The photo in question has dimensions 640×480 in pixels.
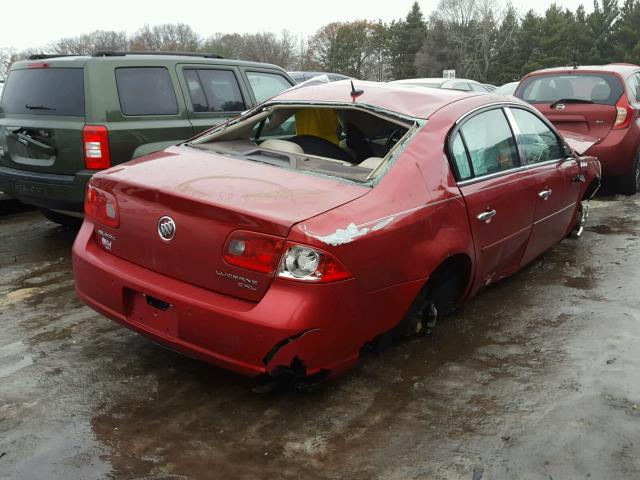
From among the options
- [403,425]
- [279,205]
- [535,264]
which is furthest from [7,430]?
[535,264]

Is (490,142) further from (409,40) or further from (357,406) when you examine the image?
(409,40)

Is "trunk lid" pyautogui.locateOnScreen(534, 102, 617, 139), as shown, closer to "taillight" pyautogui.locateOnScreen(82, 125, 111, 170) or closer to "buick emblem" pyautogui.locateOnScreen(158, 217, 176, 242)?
"taillight" pyautogui.locateOnScreen(82, 125, 111, 170)

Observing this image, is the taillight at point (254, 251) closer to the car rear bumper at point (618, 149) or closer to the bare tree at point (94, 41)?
the car rear bumper at point (618, 149)

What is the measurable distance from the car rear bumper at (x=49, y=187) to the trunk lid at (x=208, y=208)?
76.3 inches

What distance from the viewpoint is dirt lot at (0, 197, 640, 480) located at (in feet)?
8.09

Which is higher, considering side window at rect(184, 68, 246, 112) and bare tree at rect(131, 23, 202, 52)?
bare tree at rect(131, 23, 202, 52)

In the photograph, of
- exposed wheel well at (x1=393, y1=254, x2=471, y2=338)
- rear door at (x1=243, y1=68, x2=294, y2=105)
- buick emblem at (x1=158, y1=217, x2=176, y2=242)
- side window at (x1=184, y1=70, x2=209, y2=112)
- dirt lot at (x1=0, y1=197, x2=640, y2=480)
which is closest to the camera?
dirt lot at (x1=0, y1=197, x2=640, y2=480)

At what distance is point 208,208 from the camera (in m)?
2.66

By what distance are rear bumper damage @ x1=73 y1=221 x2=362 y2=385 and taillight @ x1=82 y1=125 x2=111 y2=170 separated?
236 centimetres

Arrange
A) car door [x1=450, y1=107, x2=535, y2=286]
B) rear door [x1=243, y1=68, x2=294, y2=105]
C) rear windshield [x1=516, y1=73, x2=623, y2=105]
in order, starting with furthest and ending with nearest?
rear windshield [x1=516, y1=73, x2=623, y2=105] → rear door [x1=243, y1=68, x2=294, y2=105] → car door [x1=450, y1=107, x2=535, y2=286]

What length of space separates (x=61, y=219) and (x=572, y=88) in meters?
6.40

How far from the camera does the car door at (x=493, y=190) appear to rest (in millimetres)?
3389

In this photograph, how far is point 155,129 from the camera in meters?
5.32

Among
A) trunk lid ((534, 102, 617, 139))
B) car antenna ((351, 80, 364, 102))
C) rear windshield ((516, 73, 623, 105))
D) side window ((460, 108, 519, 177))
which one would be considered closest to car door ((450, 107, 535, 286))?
side window ((460, 108, 519, 177))
